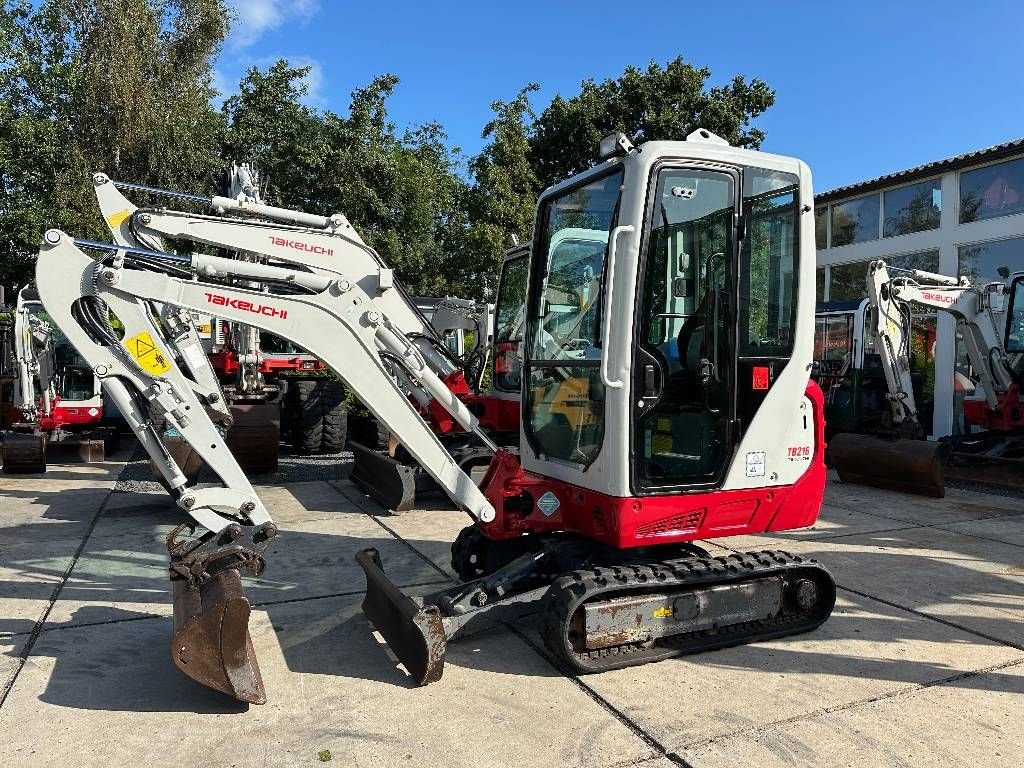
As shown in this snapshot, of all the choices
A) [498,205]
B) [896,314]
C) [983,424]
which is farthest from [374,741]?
[498,205]

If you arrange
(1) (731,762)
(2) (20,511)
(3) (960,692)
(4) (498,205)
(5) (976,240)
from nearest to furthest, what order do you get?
(1) (731,762) < (3) (960,692) < (2) (20,511) < (5) (976,240) < (4) (498,205)

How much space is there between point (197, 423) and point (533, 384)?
1923mm

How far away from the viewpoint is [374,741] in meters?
3.33

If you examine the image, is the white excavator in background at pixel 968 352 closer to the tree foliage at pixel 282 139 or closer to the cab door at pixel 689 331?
the cab door at pixel 689 331

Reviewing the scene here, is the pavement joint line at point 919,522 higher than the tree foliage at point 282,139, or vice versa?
the tree foliage at point 282,139

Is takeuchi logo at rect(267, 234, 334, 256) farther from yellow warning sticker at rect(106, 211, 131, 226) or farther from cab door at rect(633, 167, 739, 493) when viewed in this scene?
cab door at rect(633, 167, 739, 493)

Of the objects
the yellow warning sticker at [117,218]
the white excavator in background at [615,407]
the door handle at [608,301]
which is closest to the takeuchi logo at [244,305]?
the white excavator in background at [615,407]

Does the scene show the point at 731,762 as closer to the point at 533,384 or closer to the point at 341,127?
the point at 533,384

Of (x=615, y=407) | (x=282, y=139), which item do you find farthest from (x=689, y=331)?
(x=282, y=139)

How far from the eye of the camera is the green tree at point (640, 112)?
74.3ft

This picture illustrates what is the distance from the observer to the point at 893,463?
9594 millimetres

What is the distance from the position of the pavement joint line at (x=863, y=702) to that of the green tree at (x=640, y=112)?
19939 mm

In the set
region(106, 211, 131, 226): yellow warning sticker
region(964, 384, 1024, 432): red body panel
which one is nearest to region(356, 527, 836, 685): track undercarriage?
region(106, 211, 131, 226): yellow warning sticker

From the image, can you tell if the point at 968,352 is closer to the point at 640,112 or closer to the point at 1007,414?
the point at 1007,414
